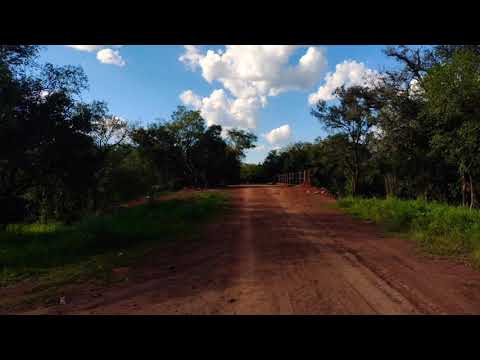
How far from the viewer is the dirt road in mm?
3912

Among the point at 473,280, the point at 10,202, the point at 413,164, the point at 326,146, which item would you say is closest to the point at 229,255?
the point at 473,280

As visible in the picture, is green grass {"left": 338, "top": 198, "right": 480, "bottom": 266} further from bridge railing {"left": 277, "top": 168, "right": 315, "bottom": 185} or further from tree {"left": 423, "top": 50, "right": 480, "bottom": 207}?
bridge railing {"left": 277, "top": 168, "right": 315, "bottom": 185}

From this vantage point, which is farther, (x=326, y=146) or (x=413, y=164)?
(x=326, y=146)

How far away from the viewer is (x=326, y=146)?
26453 millimetres

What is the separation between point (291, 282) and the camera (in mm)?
4840

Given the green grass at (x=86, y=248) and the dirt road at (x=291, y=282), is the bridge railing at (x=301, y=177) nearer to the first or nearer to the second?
the green grass at (x=86, y=248)

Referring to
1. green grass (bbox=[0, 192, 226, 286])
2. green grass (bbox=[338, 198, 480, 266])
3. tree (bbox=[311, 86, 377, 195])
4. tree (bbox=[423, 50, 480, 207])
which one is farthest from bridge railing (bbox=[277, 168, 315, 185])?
green grass (bbox=[0, 192, 226, 286])

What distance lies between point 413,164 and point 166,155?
26.6 meters

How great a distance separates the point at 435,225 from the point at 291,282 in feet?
19.8

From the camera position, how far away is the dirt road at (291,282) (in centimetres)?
391

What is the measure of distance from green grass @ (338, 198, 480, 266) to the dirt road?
584 mm
